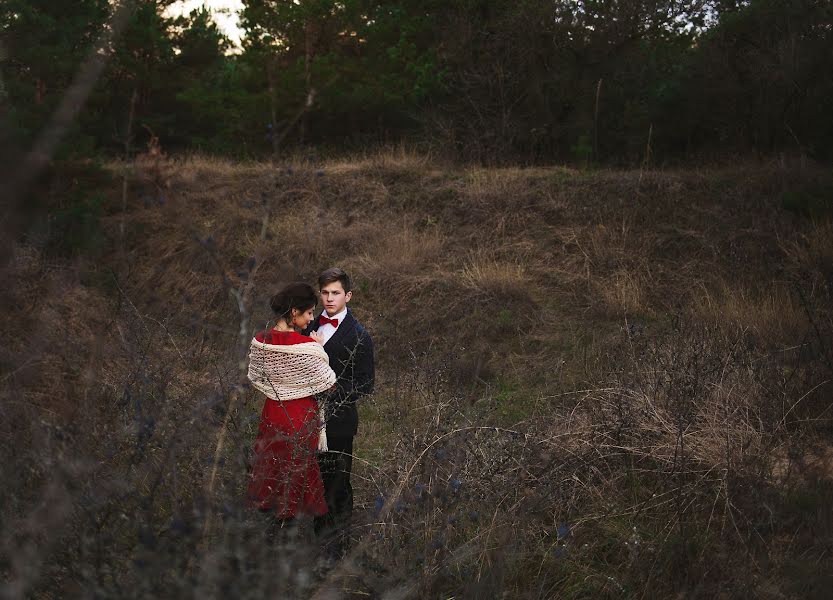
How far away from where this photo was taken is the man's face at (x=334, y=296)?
4.27 meters

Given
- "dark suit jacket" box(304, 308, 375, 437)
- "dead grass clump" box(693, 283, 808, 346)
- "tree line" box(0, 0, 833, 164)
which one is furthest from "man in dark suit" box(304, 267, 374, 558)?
"tree line" box(0, 0, 833, 164)

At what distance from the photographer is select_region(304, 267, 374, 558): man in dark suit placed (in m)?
4.00

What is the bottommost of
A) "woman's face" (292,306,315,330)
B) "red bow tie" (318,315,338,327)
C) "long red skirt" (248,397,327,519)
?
"long red skirt" (248,397,327,519)

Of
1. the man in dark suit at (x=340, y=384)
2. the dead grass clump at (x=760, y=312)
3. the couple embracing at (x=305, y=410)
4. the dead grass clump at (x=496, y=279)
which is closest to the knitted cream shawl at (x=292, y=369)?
the couple embracing at (x=305, y=410)

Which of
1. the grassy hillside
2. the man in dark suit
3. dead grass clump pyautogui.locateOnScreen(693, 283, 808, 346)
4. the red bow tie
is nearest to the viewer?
the grassy hillside

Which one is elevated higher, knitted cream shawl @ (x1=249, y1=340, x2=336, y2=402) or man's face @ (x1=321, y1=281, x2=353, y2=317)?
man's face @ (x1=321, y1=281, x2=353, y2=317)

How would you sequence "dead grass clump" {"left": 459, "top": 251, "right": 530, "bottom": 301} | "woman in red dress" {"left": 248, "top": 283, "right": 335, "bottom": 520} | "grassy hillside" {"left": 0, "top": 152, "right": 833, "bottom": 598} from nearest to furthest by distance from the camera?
1. "grassy hillside" {"left": 0, "top": 152, "right": 833, "bottom": 598}
2. "woman in red dress" {"left": 248, "top": 283, "right": 335, "bottom": 520}
3. "dead grass clump" {"left": 459, "top": 251, "right": 530, "bottom": 301}

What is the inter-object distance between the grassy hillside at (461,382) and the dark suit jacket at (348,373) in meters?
0.35

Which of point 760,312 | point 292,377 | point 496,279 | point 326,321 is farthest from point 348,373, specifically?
point 496,279

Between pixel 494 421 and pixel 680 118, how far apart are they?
10.1m

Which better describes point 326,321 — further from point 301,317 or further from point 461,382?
point 461,382

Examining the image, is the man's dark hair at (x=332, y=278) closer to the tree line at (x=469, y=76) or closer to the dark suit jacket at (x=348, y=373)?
the dark suit jacket at (x=348, y=373)

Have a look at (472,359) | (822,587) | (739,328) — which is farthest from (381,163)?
(822,587)

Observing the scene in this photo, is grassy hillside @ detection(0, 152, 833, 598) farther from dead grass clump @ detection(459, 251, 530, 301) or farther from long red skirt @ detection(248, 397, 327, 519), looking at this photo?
long red skirt @ detection(248, 397, 327, 519)
